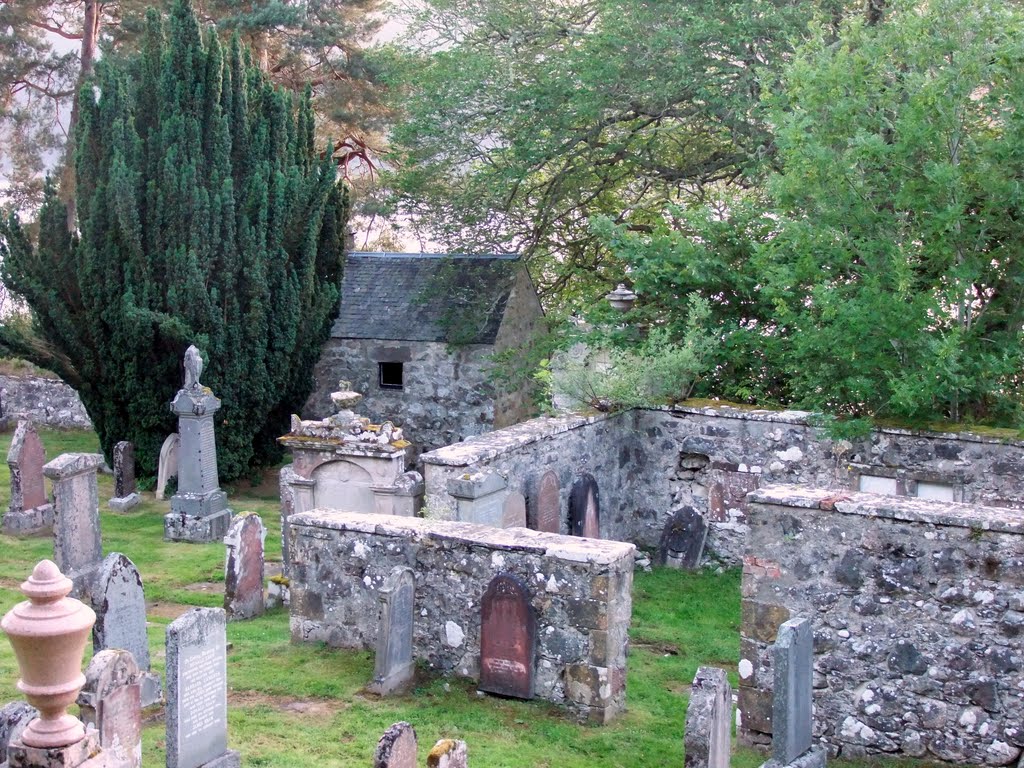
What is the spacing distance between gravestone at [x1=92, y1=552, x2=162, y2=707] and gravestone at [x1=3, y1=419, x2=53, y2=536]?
7748 mm

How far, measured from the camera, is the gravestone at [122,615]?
8078mm

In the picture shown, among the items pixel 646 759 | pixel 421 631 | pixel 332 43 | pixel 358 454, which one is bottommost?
pixel 646 759

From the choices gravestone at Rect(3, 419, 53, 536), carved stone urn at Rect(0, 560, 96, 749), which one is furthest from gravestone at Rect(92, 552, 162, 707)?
gravestone at Rect(3, 419, 53, 536)

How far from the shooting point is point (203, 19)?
79.9ft

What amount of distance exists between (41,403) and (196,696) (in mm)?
19447

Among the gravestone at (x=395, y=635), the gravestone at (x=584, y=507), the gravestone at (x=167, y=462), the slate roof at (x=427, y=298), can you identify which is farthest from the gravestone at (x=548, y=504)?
the gravestone at (x=167, y=462)

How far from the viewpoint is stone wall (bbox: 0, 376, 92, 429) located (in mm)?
24219

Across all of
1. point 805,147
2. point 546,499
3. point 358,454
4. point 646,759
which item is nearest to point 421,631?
point 646,759

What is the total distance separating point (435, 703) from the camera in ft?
27.3

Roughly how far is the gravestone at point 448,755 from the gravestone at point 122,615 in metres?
3.06

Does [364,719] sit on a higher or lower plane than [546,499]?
lower

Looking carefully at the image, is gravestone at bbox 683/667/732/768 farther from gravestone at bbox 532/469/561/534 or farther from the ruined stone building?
the ruined stone building

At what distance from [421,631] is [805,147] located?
7.05 meters

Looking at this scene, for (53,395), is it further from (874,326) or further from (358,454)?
(874,326)
